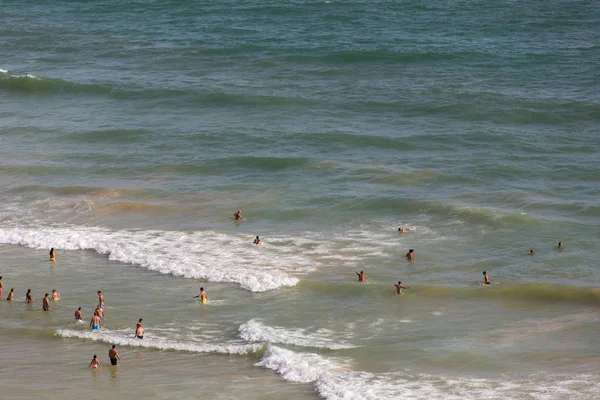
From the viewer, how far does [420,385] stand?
24.9m

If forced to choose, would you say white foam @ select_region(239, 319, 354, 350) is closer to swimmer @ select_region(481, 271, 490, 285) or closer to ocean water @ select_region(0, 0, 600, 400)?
ocean water @ select_region(0, 0, 600, 400)

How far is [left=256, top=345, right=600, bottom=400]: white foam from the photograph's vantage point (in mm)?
24219

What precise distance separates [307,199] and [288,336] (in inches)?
515

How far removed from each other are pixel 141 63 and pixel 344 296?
3441 centimetres

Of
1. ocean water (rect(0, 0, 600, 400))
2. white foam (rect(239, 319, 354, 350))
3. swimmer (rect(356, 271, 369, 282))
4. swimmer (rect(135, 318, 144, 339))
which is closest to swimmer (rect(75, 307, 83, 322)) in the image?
ocean water (rect(0, 0, 600, 400))

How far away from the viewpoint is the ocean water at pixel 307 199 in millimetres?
26641

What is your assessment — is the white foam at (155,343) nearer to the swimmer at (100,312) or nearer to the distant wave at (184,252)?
the swimmer at (100,312)

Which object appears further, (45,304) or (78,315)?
(45,304)

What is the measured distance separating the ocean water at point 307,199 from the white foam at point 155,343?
0.07 metres

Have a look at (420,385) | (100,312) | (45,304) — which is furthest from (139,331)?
(420,385)

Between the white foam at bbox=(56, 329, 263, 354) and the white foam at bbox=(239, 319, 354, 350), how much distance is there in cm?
65

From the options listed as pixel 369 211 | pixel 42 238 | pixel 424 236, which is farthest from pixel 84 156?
pixel 424 236

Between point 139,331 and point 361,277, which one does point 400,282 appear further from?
point 139,331

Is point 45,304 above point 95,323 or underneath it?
above
